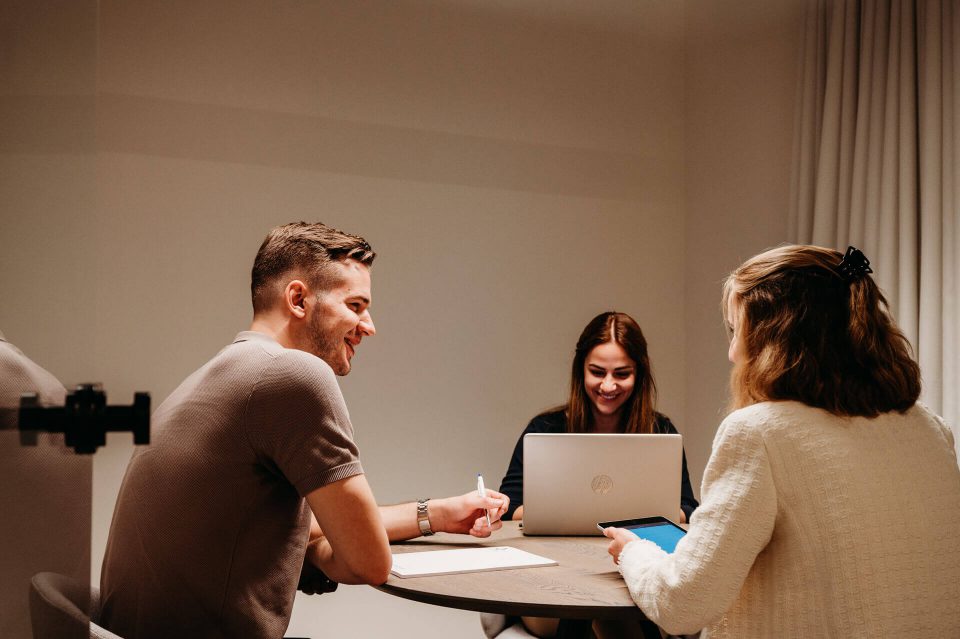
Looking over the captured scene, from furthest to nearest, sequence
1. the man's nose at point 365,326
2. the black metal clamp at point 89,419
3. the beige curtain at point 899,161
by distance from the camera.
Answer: the beige curtain at point 899,161 < the man's nose at point 365,326 < the black metal clamp at point 89,419

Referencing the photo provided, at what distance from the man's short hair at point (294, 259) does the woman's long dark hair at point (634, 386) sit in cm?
144

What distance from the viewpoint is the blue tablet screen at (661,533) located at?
6.17 ft

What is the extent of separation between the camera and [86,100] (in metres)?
0.57

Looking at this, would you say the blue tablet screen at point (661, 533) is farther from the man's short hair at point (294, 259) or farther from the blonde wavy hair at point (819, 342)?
the man's short hair at point (294, 259)

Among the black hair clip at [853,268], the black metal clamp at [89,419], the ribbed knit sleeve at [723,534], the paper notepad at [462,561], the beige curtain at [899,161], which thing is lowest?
the paper notepad at [462,561]

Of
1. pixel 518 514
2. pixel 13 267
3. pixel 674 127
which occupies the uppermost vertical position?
pixel 674 127

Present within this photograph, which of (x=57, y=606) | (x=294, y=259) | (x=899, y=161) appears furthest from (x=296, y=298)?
(x=899, y=161)

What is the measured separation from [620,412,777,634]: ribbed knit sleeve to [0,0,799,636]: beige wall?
7.27 feet

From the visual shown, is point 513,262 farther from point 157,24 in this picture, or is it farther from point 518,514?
point 157,24

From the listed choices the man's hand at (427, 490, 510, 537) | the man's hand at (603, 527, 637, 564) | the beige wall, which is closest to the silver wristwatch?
the man's hand at (427, 490, 510, 537)

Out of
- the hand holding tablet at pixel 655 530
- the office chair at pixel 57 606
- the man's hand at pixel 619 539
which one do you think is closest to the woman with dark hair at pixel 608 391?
the hand holding tablet at pixel 655 530

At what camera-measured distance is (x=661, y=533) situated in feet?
6.36

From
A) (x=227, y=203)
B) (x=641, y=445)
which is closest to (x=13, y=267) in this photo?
(x=641, y=445)

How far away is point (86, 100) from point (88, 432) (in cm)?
22
